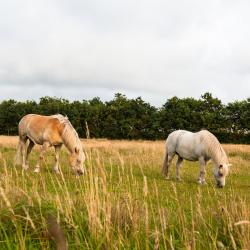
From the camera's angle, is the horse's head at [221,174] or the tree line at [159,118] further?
the tree line at [159,118]

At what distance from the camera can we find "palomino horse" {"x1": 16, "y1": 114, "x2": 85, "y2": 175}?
13398 millimetres

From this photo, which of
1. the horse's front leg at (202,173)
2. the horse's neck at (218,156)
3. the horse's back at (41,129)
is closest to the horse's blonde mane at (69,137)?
the horse's back at (41,129)

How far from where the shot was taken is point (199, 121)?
2152 inches

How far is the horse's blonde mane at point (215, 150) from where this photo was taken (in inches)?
549

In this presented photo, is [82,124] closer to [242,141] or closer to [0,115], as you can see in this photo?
[0,115]

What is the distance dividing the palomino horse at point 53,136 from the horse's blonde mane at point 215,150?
4.16 m

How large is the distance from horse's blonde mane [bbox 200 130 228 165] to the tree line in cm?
3867

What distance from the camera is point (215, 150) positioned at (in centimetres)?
1412

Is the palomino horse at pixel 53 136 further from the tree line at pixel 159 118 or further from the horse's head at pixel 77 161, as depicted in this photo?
the tree line at pixel 159 118

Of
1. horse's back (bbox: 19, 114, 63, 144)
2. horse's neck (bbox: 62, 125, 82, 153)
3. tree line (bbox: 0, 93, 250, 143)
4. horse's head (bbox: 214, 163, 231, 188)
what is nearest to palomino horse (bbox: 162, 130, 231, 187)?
horse's head (bbox: 214, 163, 231, 188)

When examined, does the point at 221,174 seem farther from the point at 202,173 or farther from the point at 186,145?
the point at 186,145

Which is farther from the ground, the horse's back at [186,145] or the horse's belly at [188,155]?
the horse's back at [186,145]

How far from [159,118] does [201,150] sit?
42.5 metres

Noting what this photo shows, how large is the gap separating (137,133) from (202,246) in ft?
177
